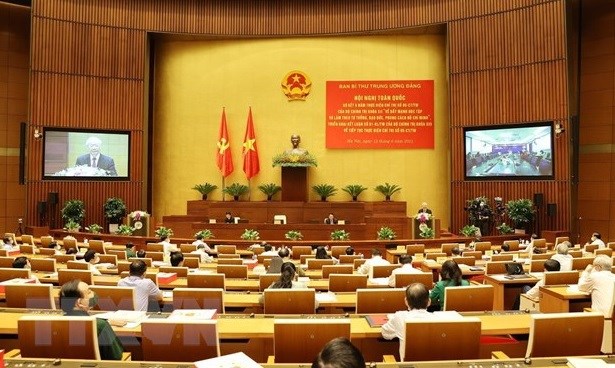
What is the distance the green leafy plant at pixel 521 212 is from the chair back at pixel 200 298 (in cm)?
1079

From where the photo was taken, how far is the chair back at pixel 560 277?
534 cm

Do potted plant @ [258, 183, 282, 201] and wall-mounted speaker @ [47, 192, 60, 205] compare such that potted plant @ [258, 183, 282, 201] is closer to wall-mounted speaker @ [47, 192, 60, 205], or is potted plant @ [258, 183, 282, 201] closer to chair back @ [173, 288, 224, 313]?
wall-mounted speaker @ [47, 192, 60, 205]

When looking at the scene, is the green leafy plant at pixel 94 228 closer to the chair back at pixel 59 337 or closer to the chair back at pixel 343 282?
the chair back at pixel 343 282

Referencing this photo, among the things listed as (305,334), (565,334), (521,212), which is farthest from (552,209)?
(305,334)

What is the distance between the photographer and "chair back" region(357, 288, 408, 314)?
419cm

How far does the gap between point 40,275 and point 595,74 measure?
1468 centimetres

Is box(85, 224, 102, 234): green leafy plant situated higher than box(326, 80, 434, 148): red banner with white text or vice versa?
box(326, 80, 434, 148): red banner with white text

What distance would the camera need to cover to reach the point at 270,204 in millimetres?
14008

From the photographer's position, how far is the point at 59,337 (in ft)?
9.34

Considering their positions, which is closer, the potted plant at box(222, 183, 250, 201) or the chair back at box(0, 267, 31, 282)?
the chair back at box(0, 267, 31, 282)

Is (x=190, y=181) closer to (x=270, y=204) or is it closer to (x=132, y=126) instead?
(x=132, y=126)

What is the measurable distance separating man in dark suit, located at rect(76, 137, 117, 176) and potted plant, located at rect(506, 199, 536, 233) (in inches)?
436

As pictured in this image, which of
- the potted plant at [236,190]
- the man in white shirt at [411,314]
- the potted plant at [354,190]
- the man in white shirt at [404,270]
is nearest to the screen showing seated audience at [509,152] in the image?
the potted plant at [354,190]

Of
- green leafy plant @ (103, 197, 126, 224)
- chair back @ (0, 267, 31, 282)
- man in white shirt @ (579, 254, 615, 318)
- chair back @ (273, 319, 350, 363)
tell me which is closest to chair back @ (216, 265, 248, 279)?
chair back @ (0, 267, 31, 282)
